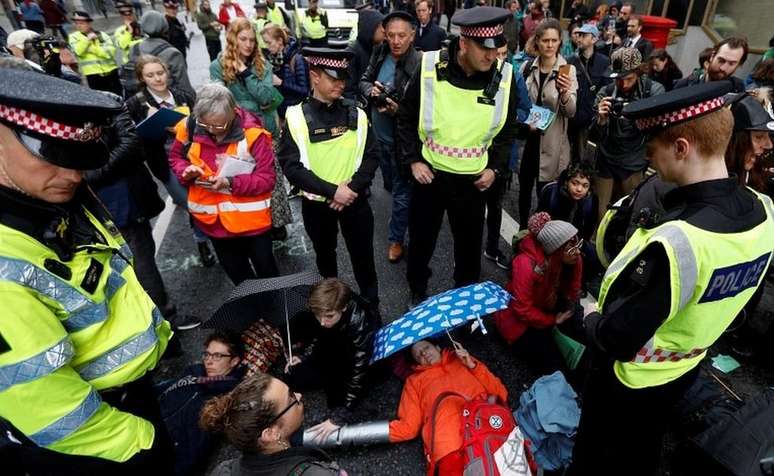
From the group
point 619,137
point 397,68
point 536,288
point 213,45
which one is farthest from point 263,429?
point 213,45

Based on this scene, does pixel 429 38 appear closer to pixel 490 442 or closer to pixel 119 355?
pixel 490 442

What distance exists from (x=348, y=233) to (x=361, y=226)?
0.39 feet

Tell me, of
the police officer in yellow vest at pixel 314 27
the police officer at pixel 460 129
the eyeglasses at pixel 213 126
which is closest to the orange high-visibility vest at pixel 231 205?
the eyeglasses at pixel 213 126

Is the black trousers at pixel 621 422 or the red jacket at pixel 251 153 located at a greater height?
the red jacket at pixel 251 153

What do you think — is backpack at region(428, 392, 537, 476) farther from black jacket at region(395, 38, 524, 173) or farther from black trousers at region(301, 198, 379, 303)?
black jacket at region(395, 38, 524, 173)

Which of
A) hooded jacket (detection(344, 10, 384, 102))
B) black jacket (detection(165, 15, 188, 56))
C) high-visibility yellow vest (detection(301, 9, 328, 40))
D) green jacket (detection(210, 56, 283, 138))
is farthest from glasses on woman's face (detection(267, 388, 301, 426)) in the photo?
black jacket (detection(165, 15, 188, 56))

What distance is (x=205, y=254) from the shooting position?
14.0 feet

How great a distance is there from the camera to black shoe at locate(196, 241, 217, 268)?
424 centimetres

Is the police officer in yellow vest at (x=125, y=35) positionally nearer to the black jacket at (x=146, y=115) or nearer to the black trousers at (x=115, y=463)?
the black jacket at (x=146, y=115)

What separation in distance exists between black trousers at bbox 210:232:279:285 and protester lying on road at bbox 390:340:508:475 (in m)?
1.31

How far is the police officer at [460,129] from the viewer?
271 cm

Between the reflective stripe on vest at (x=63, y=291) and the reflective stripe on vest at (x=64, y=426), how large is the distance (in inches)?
9.1

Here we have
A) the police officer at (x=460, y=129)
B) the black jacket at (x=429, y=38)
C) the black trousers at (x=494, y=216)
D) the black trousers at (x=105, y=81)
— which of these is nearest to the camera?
the police officer at (x=460, y=129)

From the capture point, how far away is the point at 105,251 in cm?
149
